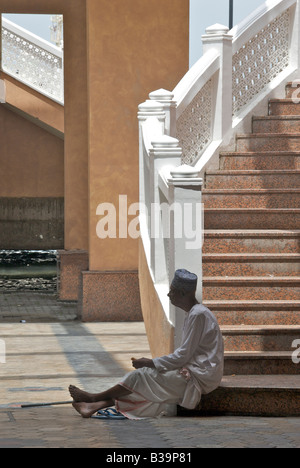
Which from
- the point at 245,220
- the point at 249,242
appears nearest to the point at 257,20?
the point at 245,220

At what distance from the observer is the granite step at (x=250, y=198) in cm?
1132

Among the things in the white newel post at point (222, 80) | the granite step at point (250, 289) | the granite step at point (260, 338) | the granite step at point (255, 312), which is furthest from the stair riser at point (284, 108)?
the granite step at point (260, 338)

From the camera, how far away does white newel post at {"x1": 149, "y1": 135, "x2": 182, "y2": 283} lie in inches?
409

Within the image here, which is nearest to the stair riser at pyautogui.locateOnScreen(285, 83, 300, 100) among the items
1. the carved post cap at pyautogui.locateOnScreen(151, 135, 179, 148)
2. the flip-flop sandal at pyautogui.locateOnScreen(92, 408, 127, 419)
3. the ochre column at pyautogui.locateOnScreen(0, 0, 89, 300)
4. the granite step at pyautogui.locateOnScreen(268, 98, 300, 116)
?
the granite step at pyautogui.locateOnScreen(268, 98, 300, 116)

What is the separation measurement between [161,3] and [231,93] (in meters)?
3.24

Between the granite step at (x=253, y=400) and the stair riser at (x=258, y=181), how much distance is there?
355cm

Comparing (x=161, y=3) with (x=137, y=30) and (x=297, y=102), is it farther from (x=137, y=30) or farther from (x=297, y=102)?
(x=297, y=102)

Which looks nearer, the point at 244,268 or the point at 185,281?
the point at 185,281

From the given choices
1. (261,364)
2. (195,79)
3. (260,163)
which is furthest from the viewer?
(260,163)

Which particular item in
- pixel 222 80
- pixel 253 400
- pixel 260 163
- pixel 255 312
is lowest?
pixel 253 400

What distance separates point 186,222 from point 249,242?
1702 millimetres

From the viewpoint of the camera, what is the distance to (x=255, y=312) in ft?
32.1

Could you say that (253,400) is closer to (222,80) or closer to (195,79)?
(195,79)

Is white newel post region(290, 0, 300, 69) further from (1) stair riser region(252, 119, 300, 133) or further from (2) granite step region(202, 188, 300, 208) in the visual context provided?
(2) granite step region(202, 188, 300, 208)
